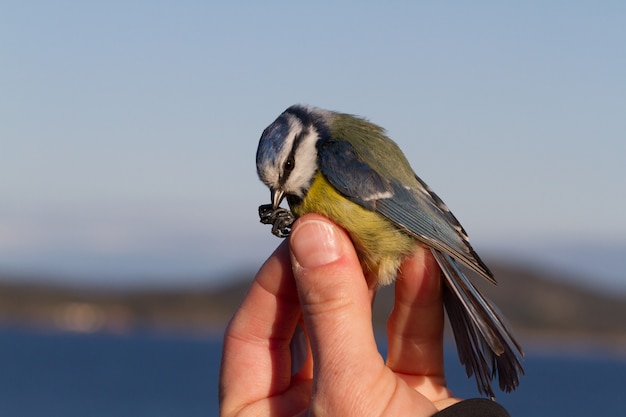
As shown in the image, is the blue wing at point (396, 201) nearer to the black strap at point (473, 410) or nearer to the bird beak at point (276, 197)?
the bird beak at point (276, 197)

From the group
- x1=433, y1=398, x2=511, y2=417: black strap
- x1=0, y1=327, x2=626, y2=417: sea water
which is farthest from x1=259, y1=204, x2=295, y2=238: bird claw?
x1=0, y1=327, x2=626, y2=417: sea water

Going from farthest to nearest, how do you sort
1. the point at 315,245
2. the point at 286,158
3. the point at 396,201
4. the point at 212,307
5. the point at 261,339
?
the point at 212,307 < the point at 396,201 < the point at 286,158 < the point at 261,339 < the point at 315,245

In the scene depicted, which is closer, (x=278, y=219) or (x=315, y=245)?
(x=315, y=245)

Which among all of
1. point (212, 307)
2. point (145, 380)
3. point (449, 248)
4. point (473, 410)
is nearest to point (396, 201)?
point (449, 248)

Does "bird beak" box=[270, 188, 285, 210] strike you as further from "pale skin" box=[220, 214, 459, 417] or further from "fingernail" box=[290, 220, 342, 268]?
"fingernail" box=[290, 220, 342, 268]

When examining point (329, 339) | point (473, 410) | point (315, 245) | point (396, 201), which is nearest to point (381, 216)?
point (396, 201)

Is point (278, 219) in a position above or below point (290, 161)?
below

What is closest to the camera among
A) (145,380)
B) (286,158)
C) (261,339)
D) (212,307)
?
(261,339)

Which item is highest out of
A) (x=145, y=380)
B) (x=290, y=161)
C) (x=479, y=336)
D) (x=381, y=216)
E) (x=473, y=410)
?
(x=290, y=161)

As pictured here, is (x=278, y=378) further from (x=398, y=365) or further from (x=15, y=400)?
(x=15, y=400)

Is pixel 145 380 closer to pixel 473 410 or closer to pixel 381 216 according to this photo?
pixel 381 216
